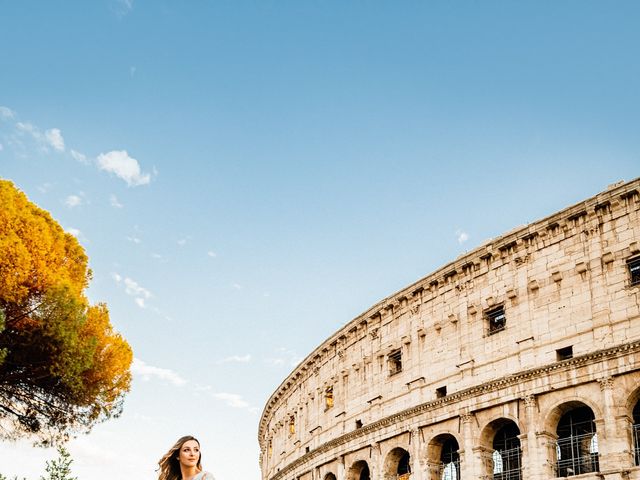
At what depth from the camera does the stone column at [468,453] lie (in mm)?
29062

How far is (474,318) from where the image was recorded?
31.3 meters

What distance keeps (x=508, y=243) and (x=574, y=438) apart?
289 inches

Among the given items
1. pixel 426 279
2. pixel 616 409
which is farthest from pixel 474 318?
pixel 616 409

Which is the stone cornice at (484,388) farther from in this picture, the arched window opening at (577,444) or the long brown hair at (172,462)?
the long brown hair at (172,462)

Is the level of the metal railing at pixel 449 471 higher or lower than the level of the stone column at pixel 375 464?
lower

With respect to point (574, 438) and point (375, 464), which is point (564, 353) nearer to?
point (574, 438)

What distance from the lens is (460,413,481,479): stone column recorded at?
29.1m

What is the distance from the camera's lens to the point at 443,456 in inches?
1253

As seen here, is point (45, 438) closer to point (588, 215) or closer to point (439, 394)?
point (439, 394)

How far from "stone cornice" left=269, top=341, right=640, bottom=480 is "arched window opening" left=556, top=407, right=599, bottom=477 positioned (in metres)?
1.47

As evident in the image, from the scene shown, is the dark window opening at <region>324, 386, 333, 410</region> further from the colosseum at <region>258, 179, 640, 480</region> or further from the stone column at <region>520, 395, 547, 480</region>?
the stone column at <region>520, 395, 547, 480</region>

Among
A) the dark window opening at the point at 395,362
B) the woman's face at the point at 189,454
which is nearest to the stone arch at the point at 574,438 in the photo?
the dark window opening at the point at 395,362

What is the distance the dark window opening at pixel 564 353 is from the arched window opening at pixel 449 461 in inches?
235

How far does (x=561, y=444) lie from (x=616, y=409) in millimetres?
2779
